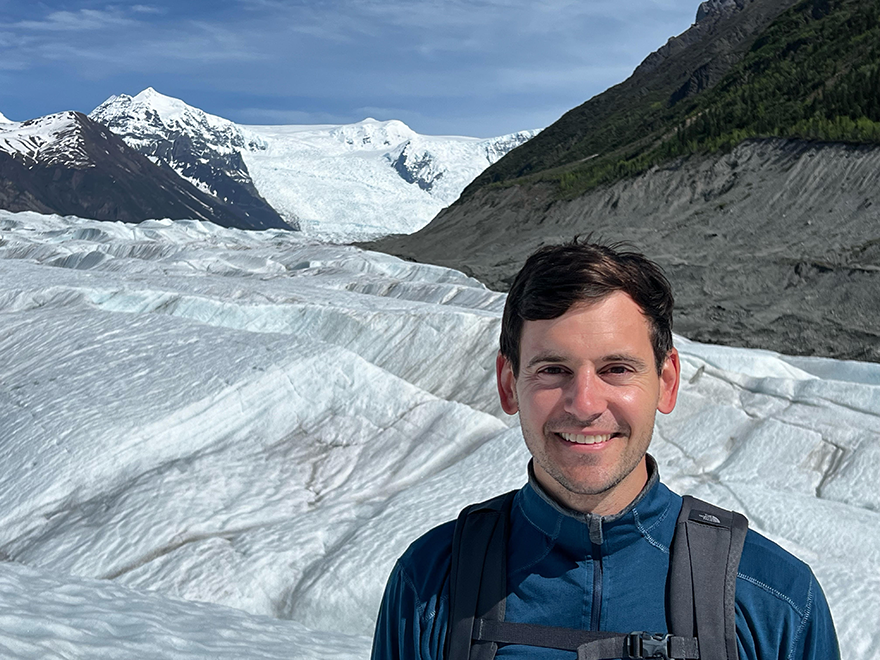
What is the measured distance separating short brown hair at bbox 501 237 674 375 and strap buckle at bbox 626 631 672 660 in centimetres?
45

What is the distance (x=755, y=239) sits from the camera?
16.9 meters

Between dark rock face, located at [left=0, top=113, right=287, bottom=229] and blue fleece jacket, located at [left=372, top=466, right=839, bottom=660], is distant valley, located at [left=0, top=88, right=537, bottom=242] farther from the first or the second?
blue fleece jacket, located at [left=372, top=466, right=839, bottom=660]

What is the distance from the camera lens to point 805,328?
12188 mm

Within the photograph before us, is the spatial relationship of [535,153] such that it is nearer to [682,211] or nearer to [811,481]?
[682,211]

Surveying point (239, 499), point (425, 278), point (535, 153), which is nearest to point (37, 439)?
point (239, 499)

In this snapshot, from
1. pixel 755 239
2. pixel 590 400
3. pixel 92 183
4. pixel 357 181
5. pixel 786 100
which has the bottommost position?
pixel 590 400

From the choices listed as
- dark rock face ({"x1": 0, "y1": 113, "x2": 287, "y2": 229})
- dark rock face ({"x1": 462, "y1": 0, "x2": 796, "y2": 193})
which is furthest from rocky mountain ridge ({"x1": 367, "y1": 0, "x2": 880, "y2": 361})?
dark rock face ({"x1": 0, "y1": 113, "x2": 287, "y2": 229})

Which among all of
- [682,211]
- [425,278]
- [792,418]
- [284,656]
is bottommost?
[284,656]

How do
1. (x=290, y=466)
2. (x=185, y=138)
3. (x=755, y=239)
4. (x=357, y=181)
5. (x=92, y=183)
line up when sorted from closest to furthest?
1. (x=290, y=466)
2. (x=755, y=239)
3. (x=357, y=181)
4. (x=92, y=183)
5. (x=185, y=138)

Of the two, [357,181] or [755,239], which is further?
[357,181]

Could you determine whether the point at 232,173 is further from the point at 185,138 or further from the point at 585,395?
the point at 585,395

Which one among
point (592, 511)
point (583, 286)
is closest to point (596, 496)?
point (592, 511)

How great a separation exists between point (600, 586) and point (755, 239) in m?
16.9

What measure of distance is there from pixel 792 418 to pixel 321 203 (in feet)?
247
